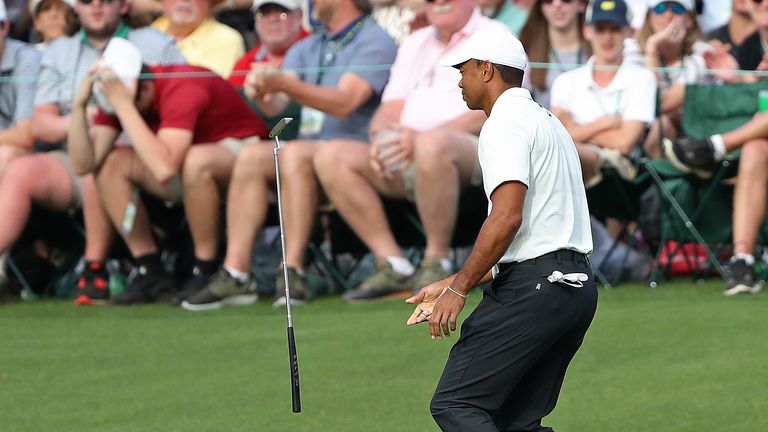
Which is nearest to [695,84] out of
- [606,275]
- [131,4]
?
[606,275]

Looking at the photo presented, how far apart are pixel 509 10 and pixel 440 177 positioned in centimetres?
238

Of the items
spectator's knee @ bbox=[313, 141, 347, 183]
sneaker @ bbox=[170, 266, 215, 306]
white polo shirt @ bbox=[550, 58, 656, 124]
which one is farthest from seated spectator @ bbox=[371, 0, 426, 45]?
sneaker @ bbox=[170, 266, 215, 306]

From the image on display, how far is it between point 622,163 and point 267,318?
279 centimetres

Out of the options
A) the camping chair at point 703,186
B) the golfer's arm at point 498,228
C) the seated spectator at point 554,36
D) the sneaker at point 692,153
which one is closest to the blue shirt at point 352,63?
the seated spectator at point 554,36

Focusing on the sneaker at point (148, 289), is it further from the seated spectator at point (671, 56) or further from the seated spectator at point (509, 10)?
the seated spectator at point (671, 56)

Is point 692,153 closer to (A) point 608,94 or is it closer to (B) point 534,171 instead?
(A) point 608,94

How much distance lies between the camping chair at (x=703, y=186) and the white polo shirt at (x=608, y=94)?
0.40m

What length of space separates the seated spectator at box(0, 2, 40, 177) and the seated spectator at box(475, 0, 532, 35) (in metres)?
3.57

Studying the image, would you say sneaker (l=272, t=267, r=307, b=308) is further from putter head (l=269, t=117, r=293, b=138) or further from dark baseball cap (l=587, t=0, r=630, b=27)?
putter head (l=269, t=117, r=293, b=138)

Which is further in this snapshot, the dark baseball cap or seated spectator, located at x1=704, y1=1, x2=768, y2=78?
seated spectator, located at x1=704, y1=1, x2=768, y2=78

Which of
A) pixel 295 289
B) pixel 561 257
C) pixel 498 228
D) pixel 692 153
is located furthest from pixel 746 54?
pixel 498 228

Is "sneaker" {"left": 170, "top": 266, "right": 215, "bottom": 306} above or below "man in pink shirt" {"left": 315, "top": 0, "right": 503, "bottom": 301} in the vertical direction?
below

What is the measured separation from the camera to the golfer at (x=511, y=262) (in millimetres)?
4969

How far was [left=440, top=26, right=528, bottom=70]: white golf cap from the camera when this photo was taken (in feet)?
17.0
